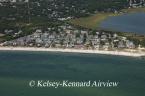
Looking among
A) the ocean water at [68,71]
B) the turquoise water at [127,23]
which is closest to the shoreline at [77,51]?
the ocean water at [68,71]

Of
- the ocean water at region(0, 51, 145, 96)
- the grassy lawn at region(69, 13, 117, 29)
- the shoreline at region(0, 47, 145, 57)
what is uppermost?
the grassy lawn at region(69, 13, 117, 29)

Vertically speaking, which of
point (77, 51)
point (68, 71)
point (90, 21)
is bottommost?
point (68, 71)

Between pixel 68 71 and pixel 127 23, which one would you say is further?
pixel 127 23

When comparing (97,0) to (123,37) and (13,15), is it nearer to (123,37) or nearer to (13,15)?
(13,15)

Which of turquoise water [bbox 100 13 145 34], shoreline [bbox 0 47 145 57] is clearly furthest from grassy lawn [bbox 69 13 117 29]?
shoreline [bbox 0 47 145 57]

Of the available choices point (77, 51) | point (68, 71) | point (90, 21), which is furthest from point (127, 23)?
point (68, 71)

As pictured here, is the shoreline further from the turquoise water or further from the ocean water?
the turquoise water

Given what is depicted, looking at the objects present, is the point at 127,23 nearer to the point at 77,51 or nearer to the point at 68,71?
the point at 77,51

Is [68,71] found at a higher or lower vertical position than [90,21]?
lower
